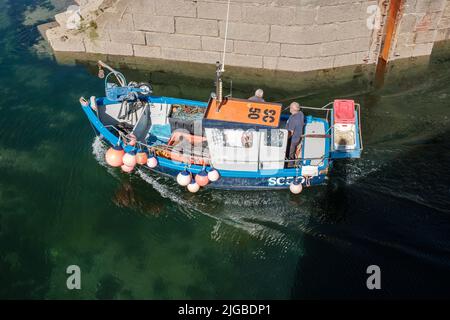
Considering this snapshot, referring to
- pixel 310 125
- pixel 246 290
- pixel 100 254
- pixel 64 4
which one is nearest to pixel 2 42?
pixel 64 4

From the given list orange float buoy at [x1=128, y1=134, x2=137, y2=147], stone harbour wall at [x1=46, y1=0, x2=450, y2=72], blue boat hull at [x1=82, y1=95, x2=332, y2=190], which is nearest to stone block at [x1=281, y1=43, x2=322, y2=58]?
stone harbour wall at [x1=46, y1=0, x2=450, y2=72]

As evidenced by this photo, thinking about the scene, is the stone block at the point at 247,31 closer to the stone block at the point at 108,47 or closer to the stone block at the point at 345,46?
the stone block at the point at 345,46

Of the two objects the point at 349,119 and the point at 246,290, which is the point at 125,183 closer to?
the point at 246,290

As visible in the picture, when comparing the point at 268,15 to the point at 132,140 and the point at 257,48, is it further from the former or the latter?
the point at 132,140

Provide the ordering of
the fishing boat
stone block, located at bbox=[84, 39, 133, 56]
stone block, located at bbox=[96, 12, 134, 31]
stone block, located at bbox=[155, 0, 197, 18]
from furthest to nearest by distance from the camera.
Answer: stone block, located at bbox=[84, 39, 133, 56], stone block, located at bbox=[96, 12, 134, 31], stone block, located at bbox=[155, 0, 197, 18], the fishing boat

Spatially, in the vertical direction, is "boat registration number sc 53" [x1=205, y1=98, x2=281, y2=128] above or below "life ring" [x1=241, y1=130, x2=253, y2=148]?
above

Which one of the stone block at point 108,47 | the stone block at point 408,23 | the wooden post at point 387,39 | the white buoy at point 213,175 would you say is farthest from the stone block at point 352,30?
the stone block at point 108,47

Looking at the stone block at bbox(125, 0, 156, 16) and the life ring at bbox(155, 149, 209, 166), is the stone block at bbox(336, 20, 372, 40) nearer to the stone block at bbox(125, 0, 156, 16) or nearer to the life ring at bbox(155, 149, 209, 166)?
the stone block at bbox(125, 0, 156, 16)
